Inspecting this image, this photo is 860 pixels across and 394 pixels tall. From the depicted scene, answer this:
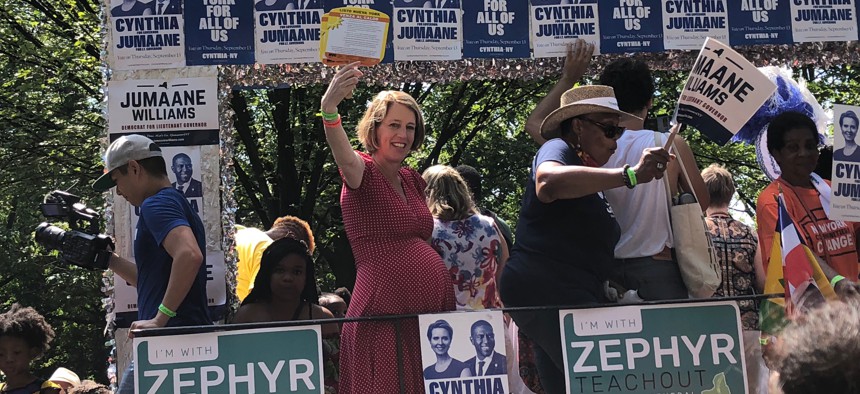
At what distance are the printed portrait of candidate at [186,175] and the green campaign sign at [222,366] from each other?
203 centimetres

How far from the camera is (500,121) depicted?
54.9 ft

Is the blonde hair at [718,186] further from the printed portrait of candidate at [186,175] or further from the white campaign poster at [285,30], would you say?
the printed portrait of candidate at [186,175]

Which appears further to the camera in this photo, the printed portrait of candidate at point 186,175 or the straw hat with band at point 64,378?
the straw hat with band at point 64,378

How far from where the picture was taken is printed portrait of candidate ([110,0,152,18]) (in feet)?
21.8

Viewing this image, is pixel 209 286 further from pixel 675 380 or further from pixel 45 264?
pixel 45 264

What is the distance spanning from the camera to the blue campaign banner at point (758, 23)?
6.93 m

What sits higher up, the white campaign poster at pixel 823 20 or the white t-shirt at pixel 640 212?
the white campaign poster at pixel 823 20

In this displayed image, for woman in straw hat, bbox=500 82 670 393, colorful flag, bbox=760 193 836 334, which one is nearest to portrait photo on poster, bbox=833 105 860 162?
colorful flag, bbox=760 193 836 334

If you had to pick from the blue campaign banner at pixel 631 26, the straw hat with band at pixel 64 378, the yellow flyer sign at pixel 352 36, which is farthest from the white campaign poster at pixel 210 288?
the blue campaign banner at pixel 631 26

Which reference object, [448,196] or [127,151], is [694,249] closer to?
[448,196]

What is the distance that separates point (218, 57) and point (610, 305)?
10.2 ft

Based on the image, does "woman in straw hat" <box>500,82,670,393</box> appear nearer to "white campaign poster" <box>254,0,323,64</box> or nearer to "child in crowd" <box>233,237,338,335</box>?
"child in crowd" <box>233,237,338,335</box>

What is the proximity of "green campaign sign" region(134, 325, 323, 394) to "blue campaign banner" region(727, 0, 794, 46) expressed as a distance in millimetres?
3710

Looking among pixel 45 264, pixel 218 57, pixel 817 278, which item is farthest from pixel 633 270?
pixel 45 264
